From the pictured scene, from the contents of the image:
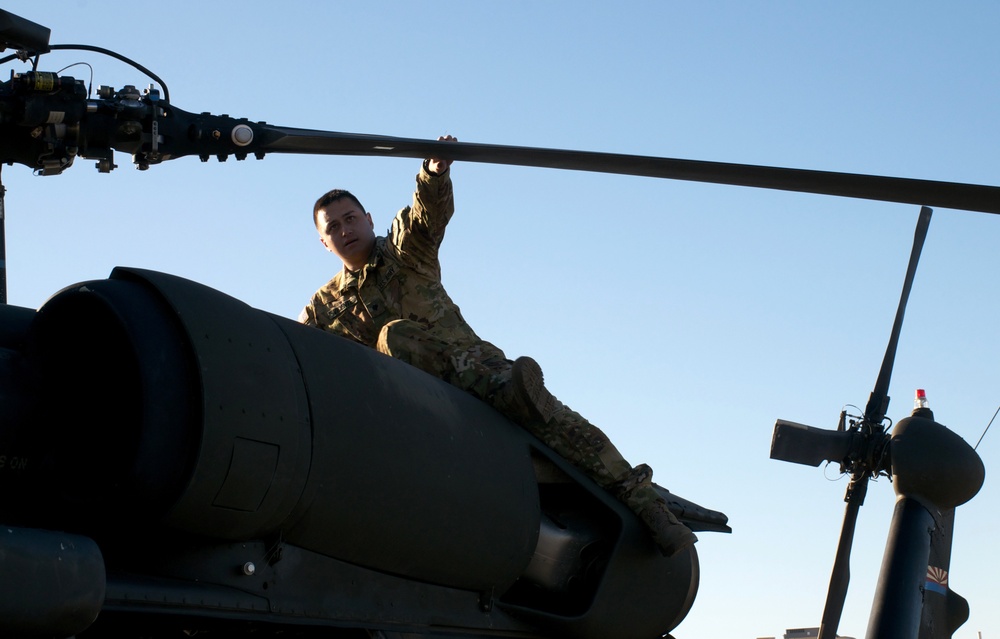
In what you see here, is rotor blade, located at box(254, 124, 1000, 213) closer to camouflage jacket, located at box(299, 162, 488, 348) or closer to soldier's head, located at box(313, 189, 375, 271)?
camouflage jacket, located at box(299, 162, 488, 348)

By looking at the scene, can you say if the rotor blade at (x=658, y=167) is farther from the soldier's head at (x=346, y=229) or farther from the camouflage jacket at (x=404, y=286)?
the soldier's head at (x=346, y=229)

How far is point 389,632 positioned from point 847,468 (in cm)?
592

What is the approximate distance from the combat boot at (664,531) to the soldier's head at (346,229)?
201 cm

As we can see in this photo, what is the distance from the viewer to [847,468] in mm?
9961

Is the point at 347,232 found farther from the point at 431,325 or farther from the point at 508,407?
the point at 508,407

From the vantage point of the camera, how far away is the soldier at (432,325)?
19.5 feet

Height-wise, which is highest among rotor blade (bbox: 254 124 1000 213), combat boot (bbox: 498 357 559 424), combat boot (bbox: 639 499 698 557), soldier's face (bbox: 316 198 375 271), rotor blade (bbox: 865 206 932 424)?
rotor blade (bbox: 865 206 932 424)

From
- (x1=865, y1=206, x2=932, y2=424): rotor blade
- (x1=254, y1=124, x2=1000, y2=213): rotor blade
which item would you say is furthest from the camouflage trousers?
(x1=865, y1=206, x2=932, y2=424): rotor blade

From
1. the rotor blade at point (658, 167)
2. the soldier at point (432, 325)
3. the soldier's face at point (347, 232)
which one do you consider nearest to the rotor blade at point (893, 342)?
the soldier at point (432, 325)

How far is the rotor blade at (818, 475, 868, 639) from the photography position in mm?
9711

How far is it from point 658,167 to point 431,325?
74.1 inches

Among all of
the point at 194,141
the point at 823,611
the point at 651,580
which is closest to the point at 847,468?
the point at 823,611

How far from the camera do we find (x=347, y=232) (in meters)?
6.72

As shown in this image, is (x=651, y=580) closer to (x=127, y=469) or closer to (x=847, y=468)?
(x=127, y=469)
